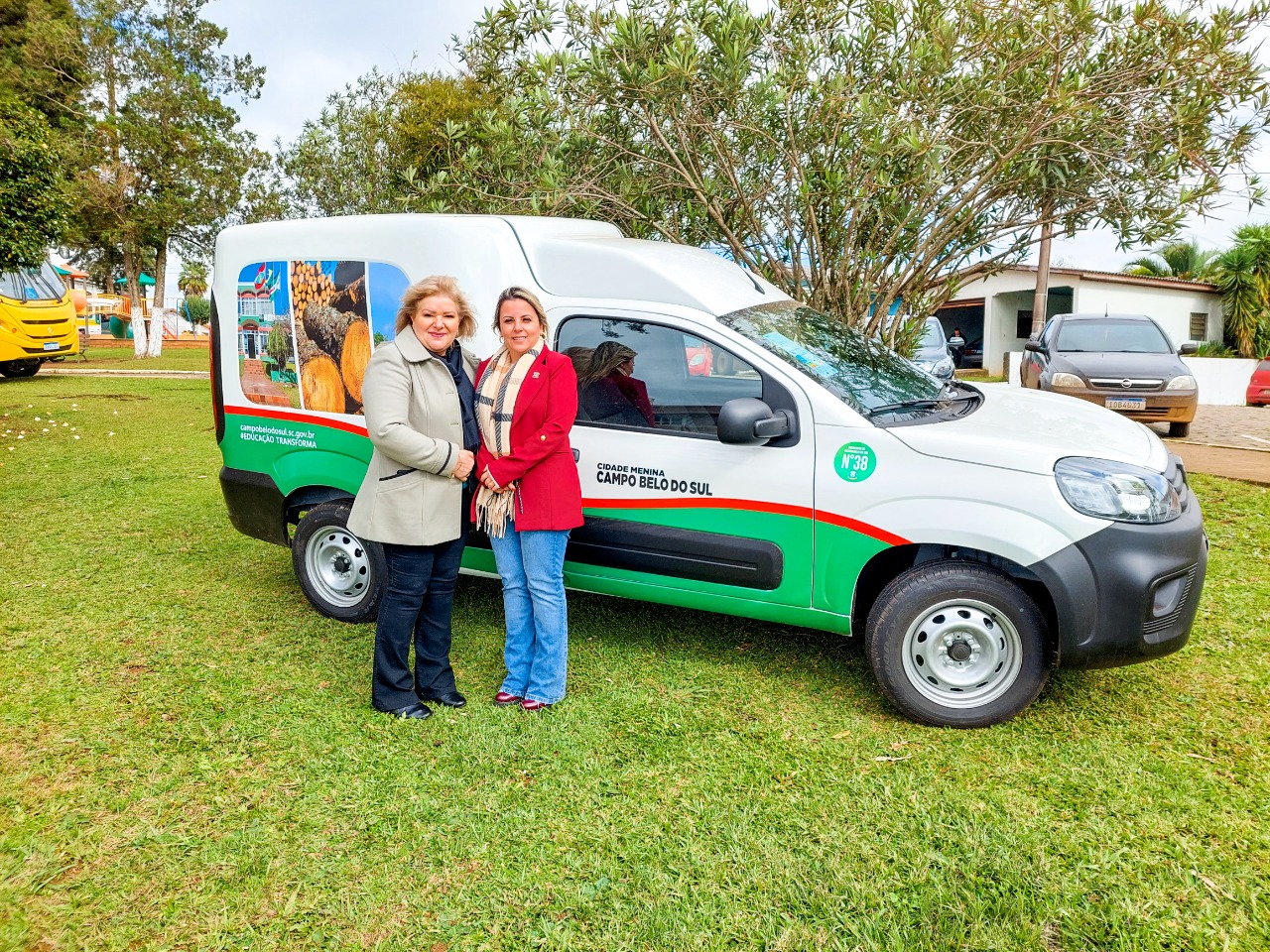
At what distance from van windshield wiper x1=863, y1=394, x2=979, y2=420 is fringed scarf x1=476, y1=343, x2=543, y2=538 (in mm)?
1445

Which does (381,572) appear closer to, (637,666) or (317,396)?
(317,396)

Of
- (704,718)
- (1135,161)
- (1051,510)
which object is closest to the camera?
(1051,510)

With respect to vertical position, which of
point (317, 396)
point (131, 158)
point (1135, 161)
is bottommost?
point (317, 396)

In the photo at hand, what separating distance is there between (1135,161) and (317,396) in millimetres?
5917

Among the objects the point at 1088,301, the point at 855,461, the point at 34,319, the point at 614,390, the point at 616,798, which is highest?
the point at 1088,301

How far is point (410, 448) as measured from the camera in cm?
360

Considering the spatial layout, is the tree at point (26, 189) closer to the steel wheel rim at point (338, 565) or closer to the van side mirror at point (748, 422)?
the steel wheel rim at point (338, 565)

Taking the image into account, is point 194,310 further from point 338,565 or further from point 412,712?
point 412,712

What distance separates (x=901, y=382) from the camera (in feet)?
14.3

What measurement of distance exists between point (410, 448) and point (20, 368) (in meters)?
20.3

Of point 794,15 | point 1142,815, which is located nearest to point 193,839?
point 1142,815

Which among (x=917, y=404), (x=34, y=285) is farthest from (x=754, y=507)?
(x=34, y=285)

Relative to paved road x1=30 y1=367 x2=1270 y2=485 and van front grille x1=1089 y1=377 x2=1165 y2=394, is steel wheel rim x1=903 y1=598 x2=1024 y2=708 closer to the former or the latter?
paved road x1=30 y1=367 x2=1270 y2=485

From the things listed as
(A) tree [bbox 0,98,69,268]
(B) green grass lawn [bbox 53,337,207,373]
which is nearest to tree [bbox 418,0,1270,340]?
(A) tree [bbox 0,98,69,268]
